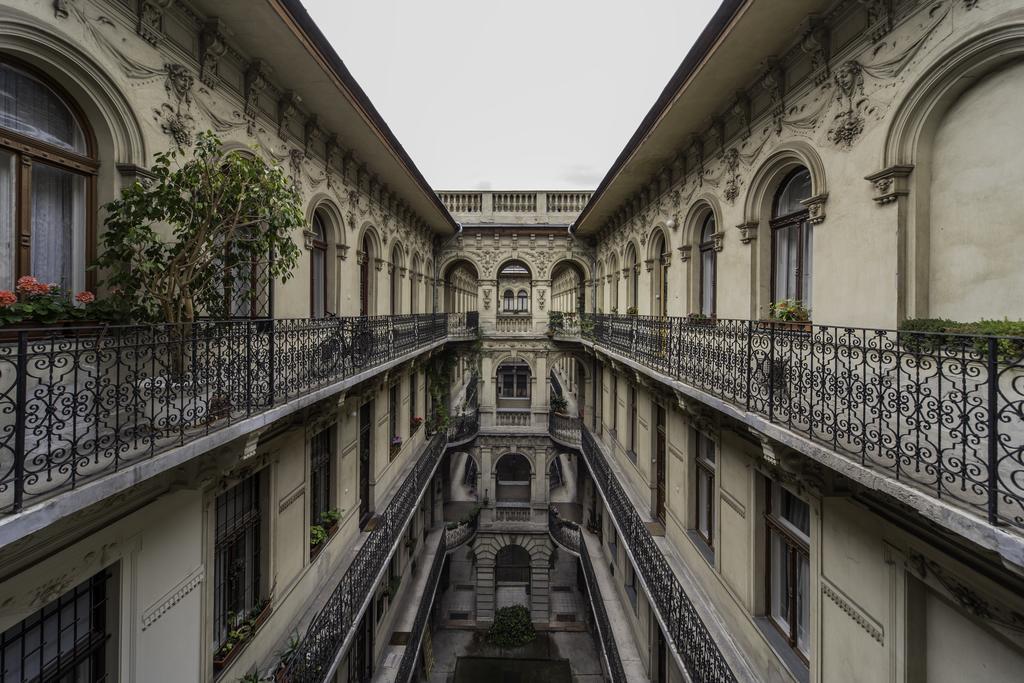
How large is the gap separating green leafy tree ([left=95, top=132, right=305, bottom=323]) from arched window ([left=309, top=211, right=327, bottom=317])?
3.95 m

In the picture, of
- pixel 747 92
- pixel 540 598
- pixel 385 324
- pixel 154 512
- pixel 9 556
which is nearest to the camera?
pixel 9 556

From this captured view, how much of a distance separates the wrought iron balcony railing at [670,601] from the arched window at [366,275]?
7.95m

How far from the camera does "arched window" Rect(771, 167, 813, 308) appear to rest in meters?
6.06

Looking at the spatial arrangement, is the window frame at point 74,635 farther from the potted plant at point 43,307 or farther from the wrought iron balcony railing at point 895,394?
the wrought iron balcony railing at point 895,394

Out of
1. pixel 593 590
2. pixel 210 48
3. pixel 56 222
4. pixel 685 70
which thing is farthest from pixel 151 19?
pixel 593 590

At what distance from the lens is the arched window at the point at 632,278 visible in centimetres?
1409

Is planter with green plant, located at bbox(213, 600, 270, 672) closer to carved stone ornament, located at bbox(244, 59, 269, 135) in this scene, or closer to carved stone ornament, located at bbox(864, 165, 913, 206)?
carved stone ornament, located at bbox(244, 59, 269, 135)

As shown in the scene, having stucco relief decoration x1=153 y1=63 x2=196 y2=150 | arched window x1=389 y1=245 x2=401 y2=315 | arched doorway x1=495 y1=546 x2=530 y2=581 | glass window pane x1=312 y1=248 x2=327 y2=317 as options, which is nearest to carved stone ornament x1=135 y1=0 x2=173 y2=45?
stucco relief decoration x1=153 y1=63 x2=196 y2=150

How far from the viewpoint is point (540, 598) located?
1797 cm

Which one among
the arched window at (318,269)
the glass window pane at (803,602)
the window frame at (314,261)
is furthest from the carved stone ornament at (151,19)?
the glass window pane at (803,602)

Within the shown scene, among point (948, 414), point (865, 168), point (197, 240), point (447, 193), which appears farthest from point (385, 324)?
point (447, 193)

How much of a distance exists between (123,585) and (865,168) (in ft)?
26.6

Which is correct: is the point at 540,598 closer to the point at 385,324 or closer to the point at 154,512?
the point at 385,324

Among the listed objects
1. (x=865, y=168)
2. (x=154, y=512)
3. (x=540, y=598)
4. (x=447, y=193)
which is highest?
(x=447, y=193)
